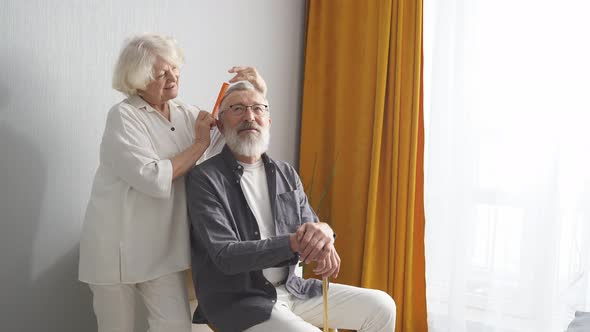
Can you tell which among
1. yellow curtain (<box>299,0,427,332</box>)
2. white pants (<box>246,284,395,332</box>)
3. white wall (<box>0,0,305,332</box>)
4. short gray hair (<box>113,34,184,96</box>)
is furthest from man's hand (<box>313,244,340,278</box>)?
yellow curtain (<box>299,0,427,332</box>)

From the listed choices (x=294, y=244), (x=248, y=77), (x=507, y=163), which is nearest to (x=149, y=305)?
(x=294, y=244)

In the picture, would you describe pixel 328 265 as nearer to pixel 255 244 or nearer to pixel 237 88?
pixel 255 244

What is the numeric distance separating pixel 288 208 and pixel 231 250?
385 millimetres

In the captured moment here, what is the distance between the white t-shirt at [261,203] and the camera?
1816 millimetres

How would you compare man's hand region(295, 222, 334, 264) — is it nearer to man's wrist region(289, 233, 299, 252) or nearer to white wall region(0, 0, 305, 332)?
man's wrist region(289, 233, 299, 252)

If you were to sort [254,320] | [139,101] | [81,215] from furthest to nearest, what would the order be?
1. [81,215]
2. [139,101]
3. [254,320]

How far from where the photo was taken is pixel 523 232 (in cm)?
260

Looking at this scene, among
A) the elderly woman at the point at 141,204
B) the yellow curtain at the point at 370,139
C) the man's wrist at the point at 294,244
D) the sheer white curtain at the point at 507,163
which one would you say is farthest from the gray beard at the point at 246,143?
the sheer white curtain at the point at 507,163

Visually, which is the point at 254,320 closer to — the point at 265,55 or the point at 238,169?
the point at 238,169

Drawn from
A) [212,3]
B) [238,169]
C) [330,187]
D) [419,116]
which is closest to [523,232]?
[419,116]

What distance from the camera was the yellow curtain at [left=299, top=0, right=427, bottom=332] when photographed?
2832mm

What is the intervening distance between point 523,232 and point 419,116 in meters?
0.78

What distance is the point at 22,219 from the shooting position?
1.79m

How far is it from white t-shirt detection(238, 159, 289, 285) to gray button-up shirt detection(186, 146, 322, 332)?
23mm
